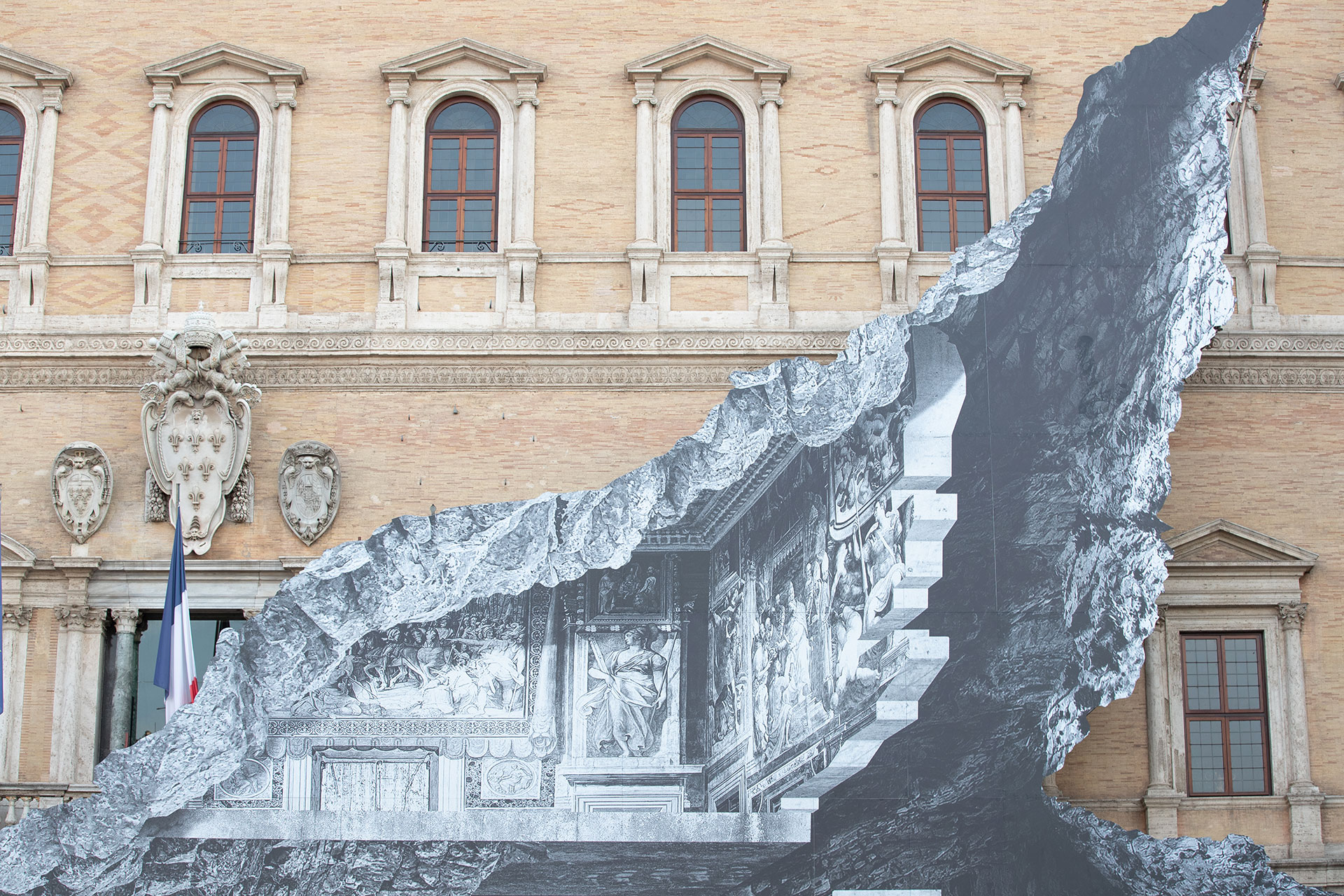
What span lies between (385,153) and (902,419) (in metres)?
6.67

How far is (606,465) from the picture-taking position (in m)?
18.2

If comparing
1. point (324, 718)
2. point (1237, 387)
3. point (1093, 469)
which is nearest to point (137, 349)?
point (324, 718)

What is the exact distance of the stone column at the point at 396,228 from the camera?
740 inches

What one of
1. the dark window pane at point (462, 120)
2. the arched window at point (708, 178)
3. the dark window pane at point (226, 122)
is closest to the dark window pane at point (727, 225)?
the arched window at point (708, 178)

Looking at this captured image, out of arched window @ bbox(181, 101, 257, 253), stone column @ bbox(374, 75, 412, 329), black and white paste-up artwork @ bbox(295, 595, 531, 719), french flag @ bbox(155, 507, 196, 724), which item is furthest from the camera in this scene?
arched window @ bbox(181, 101, 257, 253)

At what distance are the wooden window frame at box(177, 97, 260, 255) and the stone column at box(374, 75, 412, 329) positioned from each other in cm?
145

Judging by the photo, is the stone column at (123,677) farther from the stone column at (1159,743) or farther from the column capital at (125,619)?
the stone column at (1159,743)

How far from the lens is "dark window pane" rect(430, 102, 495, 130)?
1966 centimetres

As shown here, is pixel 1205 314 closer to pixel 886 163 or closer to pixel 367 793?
pixel 886 163

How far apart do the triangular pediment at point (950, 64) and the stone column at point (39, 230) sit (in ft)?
29.2

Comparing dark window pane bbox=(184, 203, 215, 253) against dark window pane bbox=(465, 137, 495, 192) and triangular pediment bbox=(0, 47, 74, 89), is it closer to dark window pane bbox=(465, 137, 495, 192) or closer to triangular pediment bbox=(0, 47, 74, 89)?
triangular pediment bbox=(0, 47, 74, 89)

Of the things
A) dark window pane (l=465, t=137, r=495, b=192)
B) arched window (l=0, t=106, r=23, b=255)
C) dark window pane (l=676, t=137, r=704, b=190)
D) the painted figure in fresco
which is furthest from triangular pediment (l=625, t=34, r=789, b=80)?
arched window (l=0, t=106, r=23, b=255)

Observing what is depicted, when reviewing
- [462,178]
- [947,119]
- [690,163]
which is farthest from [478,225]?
[947,119]

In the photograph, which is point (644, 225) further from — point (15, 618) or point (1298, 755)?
point (1298, 755)
